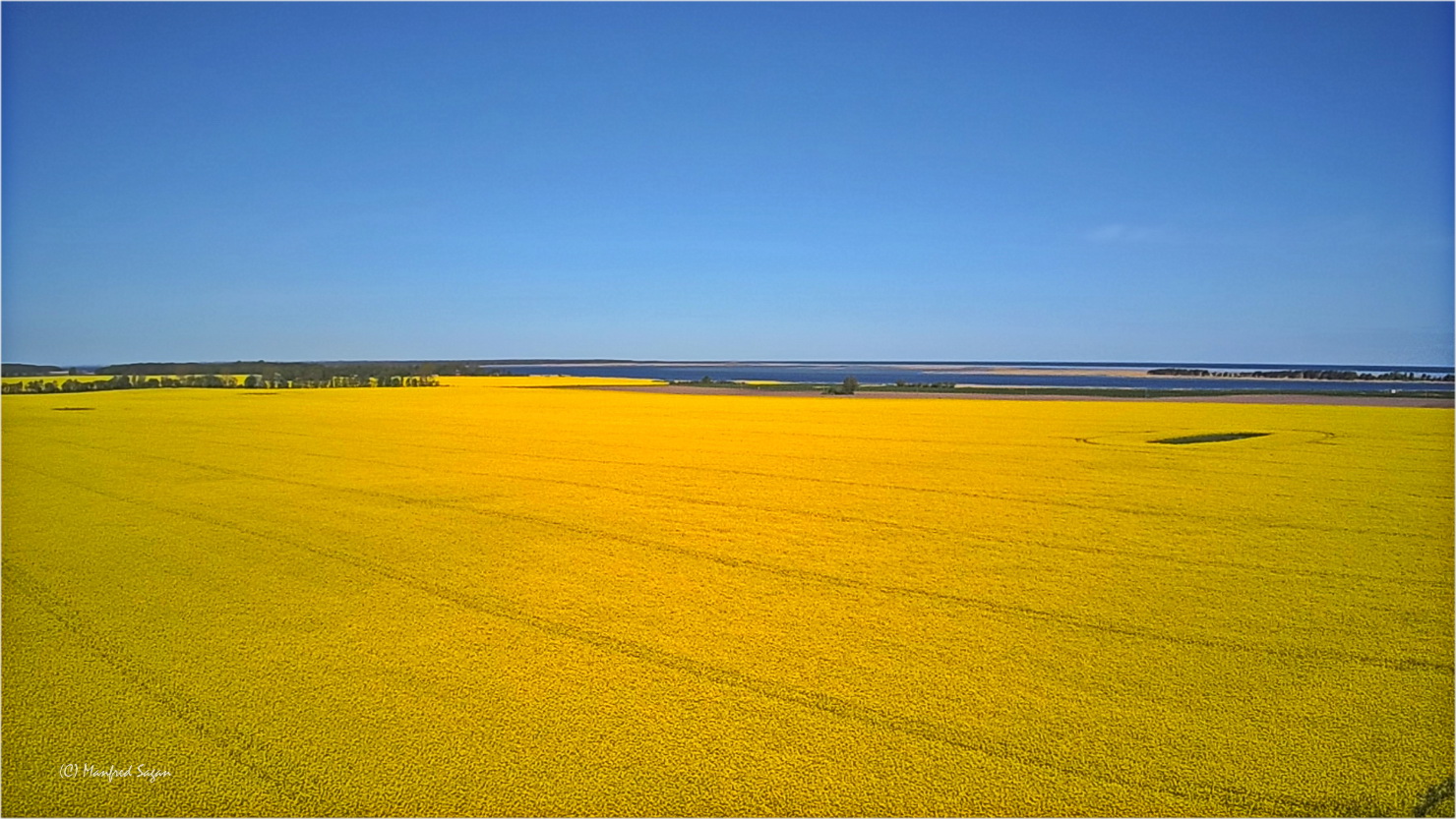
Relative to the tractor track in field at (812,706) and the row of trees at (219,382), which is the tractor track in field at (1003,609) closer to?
the tractor track in field at (812,706)

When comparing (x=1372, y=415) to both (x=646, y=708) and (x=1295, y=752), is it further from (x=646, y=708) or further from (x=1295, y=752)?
(x=646, y=708)

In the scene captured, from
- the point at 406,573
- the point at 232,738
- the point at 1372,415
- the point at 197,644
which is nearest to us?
the point at 232,738

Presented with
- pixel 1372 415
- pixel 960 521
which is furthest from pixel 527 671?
pixel 1372 415

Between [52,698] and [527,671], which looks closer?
[52,698]

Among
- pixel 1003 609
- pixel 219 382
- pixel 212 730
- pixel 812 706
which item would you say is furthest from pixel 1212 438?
pixel 219 382

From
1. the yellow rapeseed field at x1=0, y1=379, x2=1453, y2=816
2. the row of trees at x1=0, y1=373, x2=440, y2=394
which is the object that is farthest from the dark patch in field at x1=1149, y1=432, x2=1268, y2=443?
the row of trees at x1=0, y1=373, x2=440, y2=394

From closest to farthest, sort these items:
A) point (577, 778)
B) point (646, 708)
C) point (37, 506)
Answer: point (577, 778), point (646, 708), point (37, 506)

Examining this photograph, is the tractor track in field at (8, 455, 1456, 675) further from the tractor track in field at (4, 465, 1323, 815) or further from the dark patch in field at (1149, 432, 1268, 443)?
the dark patch in field at (1149, 432, 1268, 443)
